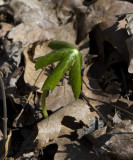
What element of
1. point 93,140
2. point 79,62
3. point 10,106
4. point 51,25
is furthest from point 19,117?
point 51,25

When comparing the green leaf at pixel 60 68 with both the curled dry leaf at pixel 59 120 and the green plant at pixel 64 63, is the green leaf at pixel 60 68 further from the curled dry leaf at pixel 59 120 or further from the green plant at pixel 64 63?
the curled dry leaf at pixel 59 120

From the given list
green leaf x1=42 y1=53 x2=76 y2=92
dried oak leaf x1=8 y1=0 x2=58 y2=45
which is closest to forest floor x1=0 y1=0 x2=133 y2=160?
dried oak leaf x1=8 y1=0 x2=58 y2=45

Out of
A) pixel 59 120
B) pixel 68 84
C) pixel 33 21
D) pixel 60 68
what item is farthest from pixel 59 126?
pixel 33 21

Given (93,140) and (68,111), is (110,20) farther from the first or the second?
(93,140)

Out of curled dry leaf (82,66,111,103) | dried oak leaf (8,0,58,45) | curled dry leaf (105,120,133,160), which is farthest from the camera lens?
dried oak leaf (8,0,58,45)

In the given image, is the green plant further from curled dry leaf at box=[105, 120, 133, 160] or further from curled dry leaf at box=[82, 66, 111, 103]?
curled dry leaf at box=[82, 66, 111, 103]

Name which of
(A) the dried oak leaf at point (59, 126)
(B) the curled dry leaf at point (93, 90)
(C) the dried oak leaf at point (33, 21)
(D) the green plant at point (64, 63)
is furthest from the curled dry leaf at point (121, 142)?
(C) the dried oak leaf at point (33, 21)

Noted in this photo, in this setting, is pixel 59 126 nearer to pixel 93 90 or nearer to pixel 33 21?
pixel 93 90

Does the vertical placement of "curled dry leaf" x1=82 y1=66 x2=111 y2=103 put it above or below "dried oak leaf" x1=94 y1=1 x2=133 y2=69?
below
